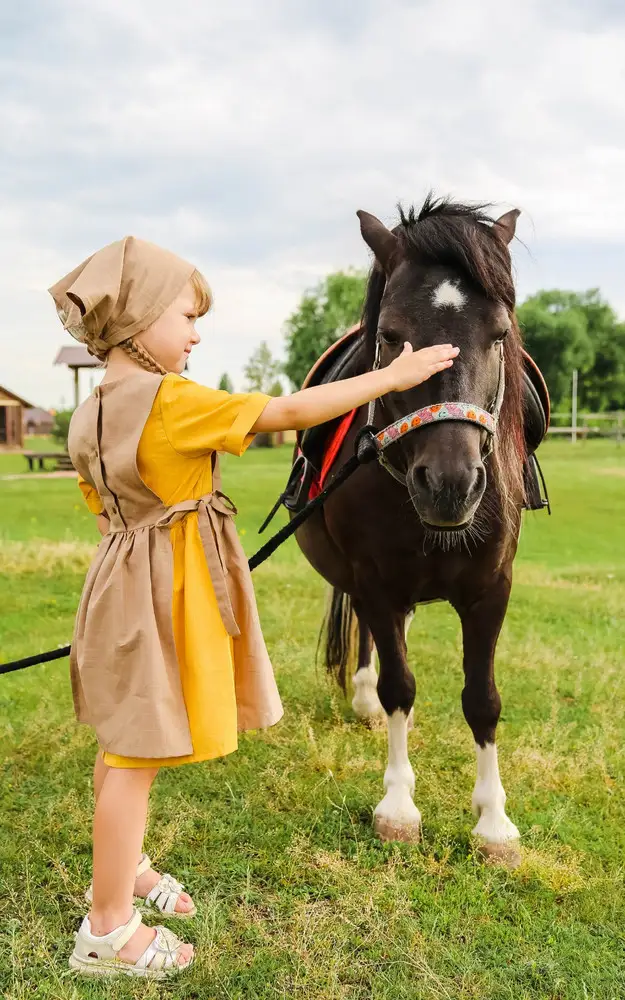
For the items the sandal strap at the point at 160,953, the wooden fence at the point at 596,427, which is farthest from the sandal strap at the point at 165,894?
the wooden fence at the point at 596,427

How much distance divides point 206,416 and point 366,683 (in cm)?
275

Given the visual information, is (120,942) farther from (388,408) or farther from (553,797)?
(553,797)

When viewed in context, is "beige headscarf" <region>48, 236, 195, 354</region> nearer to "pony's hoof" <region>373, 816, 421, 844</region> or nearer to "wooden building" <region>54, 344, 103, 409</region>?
"pony's hoof" <region>373, 816, 421, 844</region>

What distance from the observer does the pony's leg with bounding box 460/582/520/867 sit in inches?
112

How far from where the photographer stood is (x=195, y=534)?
203cm

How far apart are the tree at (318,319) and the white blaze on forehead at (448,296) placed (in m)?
54.6

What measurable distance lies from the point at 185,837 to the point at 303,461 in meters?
1.71

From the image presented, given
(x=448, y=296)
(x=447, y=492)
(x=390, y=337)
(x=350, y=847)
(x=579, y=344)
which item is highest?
(x=579, y=344)

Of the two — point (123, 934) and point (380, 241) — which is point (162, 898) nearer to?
point (123, 934)

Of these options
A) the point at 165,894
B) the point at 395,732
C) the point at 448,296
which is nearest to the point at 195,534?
the point at 448,296

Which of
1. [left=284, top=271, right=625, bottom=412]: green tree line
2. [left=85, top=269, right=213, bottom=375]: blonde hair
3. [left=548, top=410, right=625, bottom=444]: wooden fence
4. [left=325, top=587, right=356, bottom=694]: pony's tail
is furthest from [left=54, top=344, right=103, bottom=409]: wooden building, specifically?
[left=284, top=271, right=625, bottom=412]: green tree line

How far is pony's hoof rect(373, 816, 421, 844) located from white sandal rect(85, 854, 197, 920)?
0.79 metres

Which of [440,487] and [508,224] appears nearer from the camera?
[440,487]

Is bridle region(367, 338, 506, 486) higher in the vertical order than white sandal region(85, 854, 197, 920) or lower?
higher
